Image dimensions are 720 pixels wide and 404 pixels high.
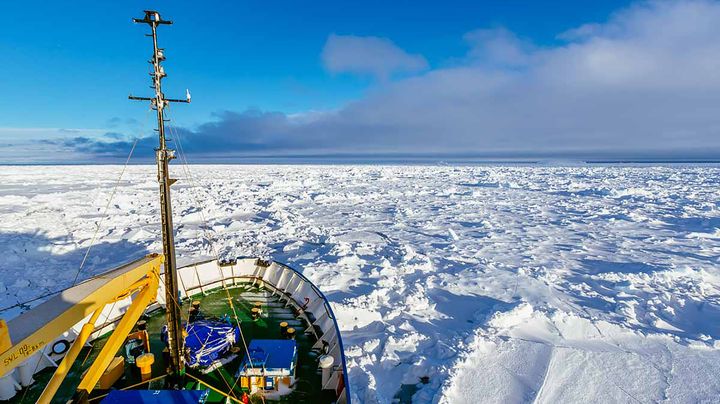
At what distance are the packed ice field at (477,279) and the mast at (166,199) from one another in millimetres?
3337

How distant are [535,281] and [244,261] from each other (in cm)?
972

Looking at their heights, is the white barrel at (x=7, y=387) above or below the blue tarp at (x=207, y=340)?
below

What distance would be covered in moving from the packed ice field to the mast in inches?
131

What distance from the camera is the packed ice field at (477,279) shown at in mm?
7309

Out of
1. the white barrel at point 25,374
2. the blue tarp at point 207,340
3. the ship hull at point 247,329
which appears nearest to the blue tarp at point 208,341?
the blue tarp at point 207,340

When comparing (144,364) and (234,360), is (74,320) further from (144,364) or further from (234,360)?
(234,360)

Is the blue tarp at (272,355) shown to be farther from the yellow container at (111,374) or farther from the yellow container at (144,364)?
the yellow container at (111,374)

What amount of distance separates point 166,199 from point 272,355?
308cm

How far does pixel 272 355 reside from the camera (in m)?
5.91

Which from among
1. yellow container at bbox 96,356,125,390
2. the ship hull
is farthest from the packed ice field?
yellow container at bbox 96,356,125,390

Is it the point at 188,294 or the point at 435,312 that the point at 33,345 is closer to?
the point at 188,294

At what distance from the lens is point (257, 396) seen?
564 cm

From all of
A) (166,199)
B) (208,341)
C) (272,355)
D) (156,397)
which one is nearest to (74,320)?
(156,397)

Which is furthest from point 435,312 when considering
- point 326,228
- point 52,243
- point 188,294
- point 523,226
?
point 52,243
